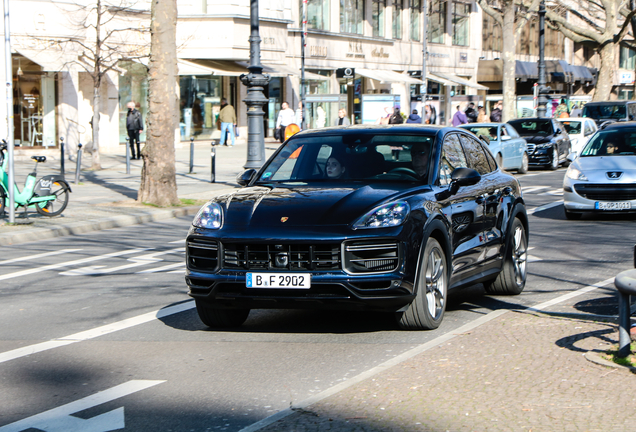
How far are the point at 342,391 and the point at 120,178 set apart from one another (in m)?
19.9

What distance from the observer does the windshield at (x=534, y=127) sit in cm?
2917

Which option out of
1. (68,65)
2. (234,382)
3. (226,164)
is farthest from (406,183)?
(68,65)

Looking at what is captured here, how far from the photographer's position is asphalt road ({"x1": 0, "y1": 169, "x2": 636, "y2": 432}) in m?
5.18

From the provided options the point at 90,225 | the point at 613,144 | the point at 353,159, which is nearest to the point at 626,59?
the point at 613,144

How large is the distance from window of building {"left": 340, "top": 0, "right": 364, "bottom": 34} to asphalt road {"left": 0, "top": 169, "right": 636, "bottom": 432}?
1534 inches

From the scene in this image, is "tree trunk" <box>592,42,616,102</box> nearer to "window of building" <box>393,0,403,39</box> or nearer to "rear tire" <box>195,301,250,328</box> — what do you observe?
"window of building" <box>393,0,403,39</box>

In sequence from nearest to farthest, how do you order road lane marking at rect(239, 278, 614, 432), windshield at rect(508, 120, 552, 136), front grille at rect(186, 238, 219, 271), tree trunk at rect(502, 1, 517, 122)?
road lane marking at rect(239, 278, 614, 432)
front grille at rect(186, 238, 219, 271)
windshield at rect(508, 120, 552, 136)
tree trunk at rect(502, 1, 517, 122)

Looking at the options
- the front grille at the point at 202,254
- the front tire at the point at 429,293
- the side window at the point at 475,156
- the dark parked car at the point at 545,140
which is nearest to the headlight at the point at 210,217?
the front grille at the point at 202,254

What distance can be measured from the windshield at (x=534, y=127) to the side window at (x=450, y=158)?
2168cm

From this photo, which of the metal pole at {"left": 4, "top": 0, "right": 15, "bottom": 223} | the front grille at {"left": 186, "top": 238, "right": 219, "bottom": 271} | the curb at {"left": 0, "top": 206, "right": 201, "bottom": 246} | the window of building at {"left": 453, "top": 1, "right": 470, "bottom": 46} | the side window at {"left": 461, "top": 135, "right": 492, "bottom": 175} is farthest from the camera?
the window of building at {"left": 453, "top": 1, "right": 470, "bottom": 46}

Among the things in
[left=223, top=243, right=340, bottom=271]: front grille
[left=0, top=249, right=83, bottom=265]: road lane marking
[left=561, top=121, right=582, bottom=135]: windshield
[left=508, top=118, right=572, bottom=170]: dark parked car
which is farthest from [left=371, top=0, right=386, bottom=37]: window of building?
[left=223, top=243, right=340, bottom=271]: front grille

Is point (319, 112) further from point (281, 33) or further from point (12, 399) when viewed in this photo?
point (12, 399)

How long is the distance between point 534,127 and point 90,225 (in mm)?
17842

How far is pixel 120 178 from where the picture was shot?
953 inches
